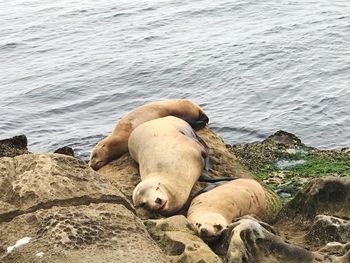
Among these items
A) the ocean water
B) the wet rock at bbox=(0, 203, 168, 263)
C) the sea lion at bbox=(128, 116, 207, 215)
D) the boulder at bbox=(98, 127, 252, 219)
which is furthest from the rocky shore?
the ocean water

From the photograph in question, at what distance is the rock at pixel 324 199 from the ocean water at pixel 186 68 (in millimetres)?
5950

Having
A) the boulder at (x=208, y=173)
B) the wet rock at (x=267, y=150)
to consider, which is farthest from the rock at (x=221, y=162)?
the wet rock at (x=267, y=150)

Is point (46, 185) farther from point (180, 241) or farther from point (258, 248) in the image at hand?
point (258, 248)

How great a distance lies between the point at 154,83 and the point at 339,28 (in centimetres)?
583

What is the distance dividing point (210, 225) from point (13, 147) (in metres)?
3.70

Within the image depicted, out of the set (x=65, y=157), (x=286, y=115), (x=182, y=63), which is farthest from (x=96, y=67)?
(x=65, y=157)

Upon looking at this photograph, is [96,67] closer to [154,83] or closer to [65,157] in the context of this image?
[154,83]

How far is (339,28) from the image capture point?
1992 cm

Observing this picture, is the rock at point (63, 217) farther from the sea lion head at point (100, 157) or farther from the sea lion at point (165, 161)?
the sea lion head at point (100, 157)

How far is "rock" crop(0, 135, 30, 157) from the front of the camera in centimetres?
759

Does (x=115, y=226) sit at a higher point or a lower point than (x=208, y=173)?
higher

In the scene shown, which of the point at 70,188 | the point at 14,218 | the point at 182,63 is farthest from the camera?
the point at 182,63

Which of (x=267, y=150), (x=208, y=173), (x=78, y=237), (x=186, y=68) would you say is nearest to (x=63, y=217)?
(x=78, y=237)

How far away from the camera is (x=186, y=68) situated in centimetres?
1853
